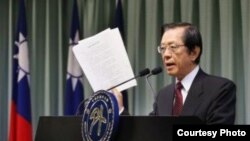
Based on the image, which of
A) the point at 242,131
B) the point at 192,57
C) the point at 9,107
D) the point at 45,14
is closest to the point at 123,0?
the point at 45,14

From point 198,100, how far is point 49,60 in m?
3.08

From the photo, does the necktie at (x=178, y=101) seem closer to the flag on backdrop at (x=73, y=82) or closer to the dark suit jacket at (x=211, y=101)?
the dark suit jacket at (x=211, y=101)

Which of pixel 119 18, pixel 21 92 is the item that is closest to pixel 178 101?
pixel 119 18

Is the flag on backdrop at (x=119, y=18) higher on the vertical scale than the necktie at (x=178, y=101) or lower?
higher

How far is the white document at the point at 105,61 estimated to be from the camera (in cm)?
227

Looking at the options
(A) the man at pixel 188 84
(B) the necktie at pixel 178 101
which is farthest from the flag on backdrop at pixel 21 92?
(B) the necktie at pixel 178 101

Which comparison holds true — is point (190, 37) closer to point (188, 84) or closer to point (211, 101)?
point (188, 84)

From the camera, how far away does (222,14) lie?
13.4 ft

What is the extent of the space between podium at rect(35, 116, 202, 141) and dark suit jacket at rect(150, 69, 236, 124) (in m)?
0.41

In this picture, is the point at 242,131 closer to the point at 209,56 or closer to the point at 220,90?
the point at 220,90

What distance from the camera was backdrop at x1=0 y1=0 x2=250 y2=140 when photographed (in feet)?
13.2

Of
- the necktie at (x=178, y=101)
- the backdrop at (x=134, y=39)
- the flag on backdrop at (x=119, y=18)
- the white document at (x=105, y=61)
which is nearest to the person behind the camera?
the necktie at (x=178, y=101)

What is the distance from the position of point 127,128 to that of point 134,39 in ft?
9.71

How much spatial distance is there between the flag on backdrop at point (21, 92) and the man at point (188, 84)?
255cm
